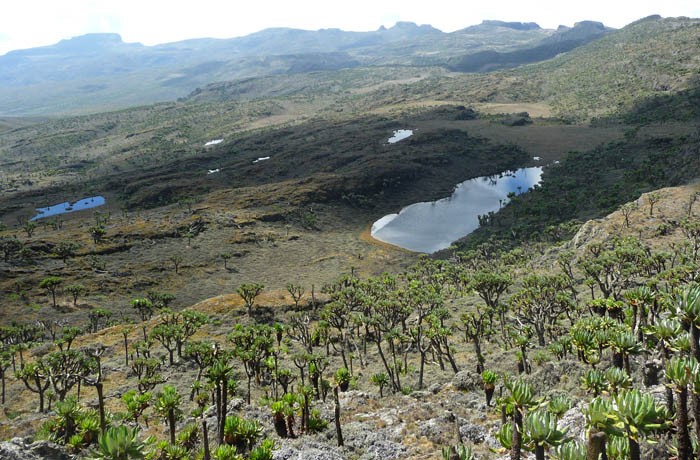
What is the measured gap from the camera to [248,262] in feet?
306

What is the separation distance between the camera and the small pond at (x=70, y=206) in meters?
141

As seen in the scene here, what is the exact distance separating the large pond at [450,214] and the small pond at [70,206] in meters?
102

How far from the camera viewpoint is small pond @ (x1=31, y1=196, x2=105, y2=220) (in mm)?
141250

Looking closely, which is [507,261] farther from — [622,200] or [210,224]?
[210,224]

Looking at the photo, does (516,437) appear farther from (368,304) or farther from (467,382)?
(368,304)

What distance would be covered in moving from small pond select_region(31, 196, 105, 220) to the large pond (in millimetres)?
102174

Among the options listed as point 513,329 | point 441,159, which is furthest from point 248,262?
point 441,159

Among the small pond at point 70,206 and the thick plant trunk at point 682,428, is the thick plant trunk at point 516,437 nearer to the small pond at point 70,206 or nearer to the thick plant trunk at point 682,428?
the thick plant trunk at point 682,428

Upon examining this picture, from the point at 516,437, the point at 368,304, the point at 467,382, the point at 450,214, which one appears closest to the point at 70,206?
the point at 450,214

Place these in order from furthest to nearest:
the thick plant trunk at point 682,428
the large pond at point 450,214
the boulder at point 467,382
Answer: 1. the large pond at point 450,214
2. the boulder at point 467,382
3. the thick plant trunk at point 682,428

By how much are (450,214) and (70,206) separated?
131606 millimetres

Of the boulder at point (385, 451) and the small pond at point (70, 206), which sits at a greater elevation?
the boulder at point (385, 451)

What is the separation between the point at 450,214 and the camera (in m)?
128

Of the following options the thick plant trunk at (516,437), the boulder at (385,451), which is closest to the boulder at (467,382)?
the boulder at (385,451)
